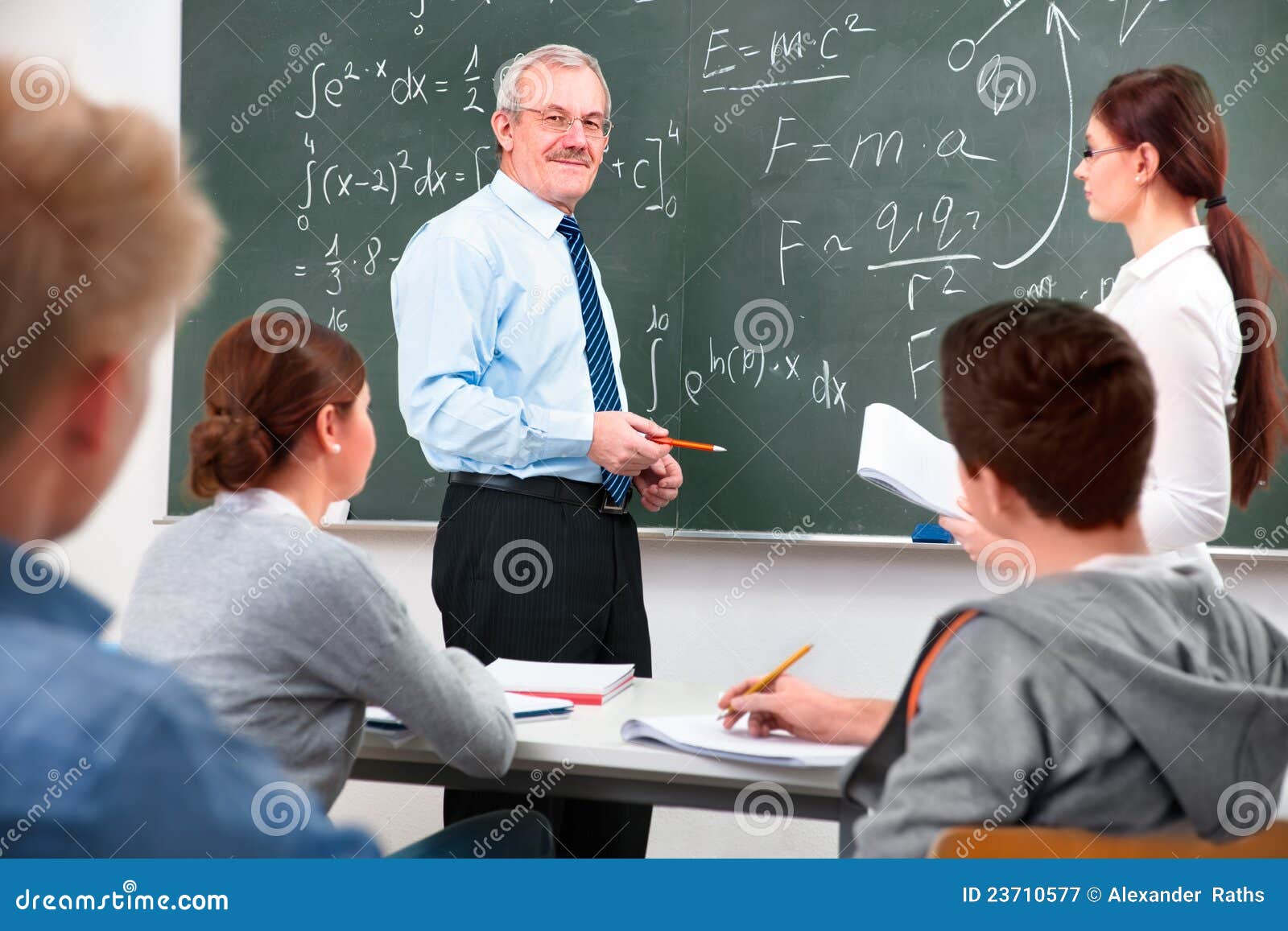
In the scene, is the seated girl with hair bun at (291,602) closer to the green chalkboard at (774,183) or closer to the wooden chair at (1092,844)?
the wooden chair at (1092,844)

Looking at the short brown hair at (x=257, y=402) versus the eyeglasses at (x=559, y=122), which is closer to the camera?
the short brown hair at (x=257, y=402)

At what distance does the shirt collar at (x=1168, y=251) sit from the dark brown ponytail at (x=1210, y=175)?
4.2 inches

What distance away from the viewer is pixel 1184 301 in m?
1.66

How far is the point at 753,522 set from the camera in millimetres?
2893

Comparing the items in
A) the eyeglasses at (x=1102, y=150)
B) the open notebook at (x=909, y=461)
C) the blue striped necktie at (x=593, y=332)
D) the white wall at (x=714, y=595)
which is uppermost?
the eyeglasses at (x=1102, y=150)

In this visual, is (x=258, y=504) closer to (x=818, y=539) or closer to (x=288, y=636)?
(x=288, y=636)

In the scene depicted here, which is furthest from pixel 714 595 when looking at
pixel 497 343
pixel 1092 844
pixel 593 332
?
pixel 1092 844

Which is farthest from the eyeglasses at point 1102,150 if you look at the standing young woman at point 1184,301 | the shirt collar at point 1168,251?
the shirt collar at point 1168,251

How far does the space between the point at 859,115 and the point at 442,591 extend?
1586mm

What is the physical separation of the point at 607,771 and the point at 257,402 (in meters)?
0.65

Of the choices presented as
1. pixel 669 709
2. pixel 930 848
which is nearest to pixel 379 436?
pixel 669 709

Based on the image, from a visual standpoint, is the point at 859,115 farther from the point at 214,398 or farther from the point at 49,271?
the point at 49,271

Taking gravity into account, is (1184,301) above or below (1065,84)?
below

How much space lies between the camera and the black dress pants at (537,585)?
2.23 m
